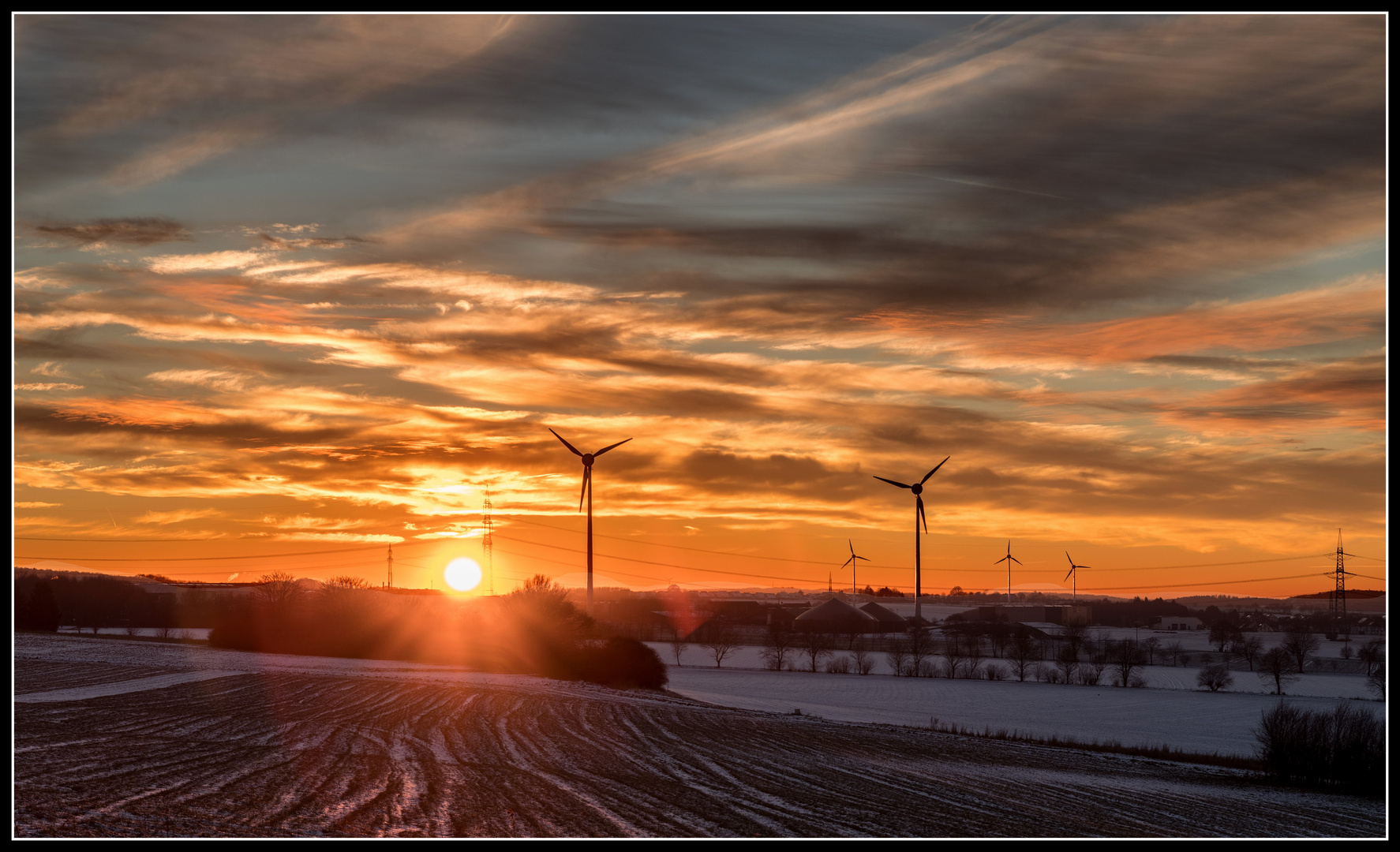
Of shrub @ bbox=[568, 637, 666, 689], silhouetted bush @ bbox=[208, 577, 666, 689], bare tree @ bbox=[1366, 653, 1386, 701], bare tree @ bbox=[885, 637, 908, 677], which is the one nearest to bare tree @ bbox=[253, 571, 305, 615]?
silhouetted bush @ bbox=[208, 577, 666, 689]

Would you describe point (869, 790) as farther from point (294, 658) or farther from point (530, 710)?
point (294, 658)

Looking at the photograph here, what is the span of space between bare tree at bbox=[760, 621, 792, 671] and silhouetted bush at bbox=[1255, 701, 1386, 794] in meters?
103

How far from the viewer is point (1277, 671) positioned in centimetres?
12669

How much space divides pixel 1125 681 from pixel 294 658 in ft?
337

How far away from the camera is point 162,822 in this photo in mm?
24281

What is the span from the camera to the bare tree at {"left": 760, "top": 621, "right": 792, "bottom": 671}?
506 feet

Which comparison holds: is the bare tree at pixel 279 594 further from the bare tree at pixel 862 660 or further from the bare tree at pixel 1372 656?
the bare tree at pixel 1372 656

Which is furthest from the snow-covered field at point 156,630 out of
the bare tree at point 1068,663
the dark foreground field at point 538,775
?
the bare tree at point 1068,663

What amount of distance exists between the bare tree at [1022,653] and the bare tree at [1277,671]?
3154 cm

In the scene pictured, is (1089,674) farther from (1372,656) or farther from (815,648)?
(1372,656)

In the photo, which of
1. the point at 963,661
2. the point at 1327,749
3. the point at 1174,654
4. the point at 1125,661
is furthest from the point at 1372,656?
the point at 1327,749

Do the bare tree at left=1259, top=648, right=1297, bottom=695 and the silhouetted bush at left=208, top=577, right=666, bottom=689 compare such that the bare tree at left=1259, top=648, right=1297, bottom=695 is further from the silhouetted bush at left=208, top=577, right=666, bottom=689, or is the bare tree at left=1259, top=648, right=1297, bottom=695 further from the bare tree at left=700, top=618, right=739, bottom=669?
the silhouetted bush at left=208, top=577, right=666, bottom=689

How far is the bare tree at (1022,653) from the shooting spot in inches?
5800
